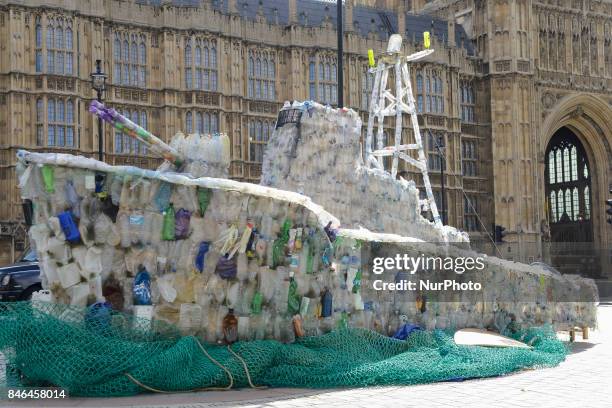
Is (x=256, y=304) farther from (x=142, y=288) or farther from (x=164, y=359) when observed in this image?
(x=164, y=359)

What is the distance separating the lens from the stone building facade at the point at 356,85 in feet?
114

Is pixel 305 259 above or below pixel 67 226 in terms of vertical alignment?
below

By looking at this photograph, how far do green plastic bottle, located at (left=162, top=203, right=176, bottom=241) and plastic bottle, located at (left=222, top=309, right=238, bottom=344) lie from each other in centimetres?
129

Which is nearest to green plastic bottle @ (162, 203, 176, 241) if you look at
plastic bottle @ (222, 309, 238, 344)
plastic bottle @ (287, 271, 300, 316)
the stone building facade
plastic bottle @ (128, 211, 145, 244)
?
plastic bottle @ (128, 211, 145, 244)

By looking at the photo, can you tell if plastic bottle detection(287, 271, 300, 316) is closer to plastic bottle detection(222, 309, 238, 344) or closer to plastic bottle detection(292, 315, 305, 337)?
plastic bottle detection(292, 315, 305, 337)

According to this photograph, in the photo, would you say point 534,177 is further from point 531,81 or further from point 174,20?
point 174,20

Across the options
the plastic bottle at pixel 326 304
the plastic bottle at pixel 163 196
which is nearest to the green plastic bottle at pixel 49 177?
the plastic bottle at pixel 163 196

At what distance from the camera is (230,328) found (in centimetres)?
1145

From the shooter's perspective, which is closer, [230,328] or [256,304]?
[230,328]

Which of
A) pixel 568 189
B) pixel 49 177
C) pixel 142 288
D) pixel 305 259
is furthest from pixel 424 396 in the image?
pixel 568 189

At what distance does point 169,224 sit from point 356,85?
3372 cm

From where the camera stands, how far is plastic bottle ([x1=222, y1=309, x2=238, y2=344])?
1142 centimetres

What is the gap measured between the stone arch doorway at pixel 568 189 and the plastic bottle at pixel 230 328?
46.0 m

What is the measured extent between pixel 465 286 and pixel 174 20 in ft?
87.3
